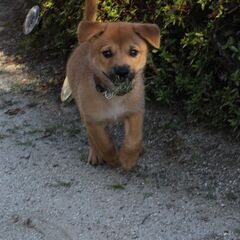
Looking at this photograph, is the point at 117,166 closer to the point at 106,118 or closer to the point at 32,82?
the point at 106,118

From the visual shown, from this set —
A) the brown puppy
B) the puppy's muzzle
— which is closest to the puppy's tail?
the brown puppy

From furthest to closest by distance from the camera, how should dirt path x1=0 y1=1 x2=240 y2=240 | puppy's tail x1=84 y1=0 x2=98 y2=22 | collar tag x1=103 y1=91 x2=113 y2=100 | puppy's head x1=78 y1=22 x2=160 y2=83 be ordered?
puppy's tail x1=84 y1=0 x2=98 y2=22 → collar tag x1=103 y1=91 x2=113 y2=100 → puppy's head x1=78 y1=22 x2=160 y2=83 → dirt path x1=0 y1=1 x2=240 y2=240

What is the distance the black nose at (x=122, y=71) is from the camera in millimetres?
4195

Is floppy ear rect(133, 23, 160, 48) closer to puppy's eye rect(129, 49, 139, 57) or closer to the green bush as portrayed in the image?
puppy's eye rect(129, 49, 139, 57)

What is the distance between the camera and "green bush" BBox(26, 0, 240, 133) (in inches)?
182

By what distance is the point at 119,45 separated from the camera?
430cm

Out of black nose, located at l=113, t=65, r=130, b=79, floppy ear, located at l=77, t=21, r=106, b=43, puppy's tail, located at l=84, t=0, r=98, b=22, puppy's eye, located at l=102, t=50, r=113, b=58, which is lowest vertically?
puppy's tail, located at l=84, t=0, r=98, b=22

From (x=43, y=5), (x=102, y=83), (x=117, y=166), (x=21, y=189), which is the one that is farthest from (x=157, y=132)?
(x=43, y=5)

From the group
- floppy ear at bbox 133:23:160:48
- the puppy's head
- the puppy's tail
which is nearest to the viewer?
the puppy's head

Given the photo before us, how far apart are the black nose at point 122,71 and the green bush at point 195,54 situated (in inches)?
31.2

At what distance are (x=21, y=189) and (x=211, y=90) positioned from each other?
1629mm

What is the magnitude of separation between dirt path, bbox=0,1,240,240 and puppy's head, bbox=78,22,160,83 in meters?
0.82

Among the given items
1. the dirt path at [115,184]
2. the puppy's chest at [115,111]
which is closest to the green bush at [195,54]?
the dirt path at [115,184]

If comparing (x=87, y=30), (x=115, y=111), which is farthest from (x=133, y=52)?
(x=115, y=111)
